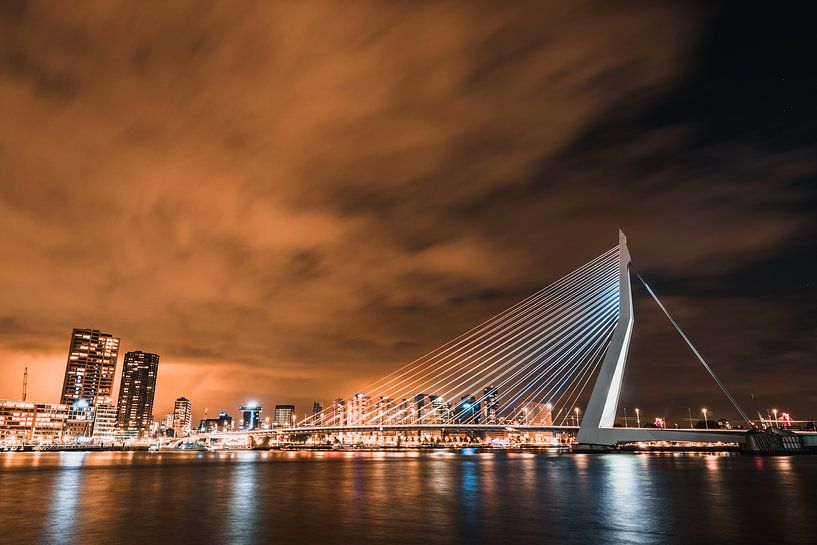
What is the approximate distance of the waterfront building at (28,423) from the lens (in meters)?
186

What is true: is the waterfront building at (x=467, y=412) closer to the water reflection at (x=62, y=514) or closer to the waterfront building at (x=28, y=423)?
the water reflection at (x=62, y=514)

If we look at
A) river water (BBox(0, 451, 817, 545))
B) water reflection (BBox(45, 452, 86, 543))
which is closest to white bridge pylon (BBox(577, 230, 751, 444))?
river water (BBox(0, 451, 817, 545))

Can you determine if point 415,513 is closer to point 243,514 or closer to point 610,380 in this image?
point 243,514

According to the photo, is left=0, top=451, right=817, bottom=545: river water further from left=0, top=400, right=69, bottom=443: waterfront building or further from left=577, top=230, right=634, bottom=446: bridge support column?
left=0, top=400, right=69, bottom=443: waterfront building

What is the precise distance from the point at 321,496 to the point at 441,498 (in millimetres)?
5658

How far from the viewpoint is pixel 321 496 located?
24828 mm

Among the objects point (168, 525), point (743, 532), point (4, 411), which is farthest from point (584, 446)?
point (4, 411)

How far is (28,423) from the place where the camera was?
191625mm

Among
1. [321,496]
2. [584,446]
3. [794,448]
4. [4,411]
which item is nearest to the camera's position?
[321,496]

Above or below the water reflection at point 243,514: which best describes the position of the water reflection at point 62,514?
above

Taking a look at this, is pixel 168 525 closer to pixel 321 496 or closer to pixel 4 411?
pixel 321 496

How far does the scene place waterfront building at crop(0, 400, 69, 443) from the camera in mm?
186375

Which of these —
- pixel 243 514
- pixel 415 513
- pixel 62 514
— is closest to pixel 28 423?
pixel 62 514

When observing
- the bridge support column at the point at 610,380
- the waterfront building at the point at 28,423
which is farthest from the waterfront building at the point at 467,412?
the waterfront building at the point at 28,423
